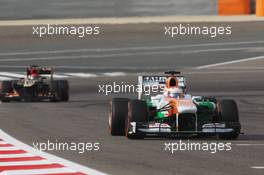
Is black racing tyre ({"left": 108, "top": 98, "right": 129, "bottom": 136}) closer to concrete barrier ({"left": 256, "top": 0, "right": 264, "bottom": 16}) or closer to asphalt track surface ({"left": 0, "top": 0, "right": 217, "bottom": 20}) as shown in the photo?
concrete barrier ({"left": 256, "top": 0, "right": 264, "bottom": 16})

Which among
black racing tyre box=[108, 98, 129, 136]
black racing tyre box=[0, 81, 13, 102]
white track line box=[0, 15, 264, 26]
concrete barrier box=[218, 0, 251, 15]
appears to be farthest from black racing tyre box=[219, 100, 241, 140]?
concrete barrier box=[218, 0, 251, 15]

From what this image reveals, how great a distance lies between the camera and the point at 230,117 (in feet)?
60.4

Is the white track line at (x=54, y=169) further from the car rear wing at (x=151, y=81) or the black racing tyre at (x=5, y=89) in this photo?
the black racing tyre at (x=5, y=89)

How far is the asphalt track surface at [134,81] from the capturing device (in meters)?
15.3

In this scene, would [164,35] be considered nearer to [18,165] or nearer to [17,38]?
[17,38]

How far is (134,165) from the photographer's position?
14.7m

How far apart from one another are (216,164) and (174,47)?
33121 mm

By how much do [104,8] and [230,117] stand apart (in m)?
38.9

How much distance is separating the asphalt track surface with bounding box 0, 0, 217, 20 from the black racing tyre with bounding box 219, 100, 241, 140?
38.3 meters

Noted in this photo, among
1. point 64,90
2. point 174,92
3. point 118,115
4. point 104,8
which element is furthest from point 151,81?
point 104,8

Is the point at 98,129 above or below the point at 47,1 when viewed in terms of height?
below

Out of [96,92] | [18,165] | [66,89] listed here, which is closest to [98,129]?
[18,165]

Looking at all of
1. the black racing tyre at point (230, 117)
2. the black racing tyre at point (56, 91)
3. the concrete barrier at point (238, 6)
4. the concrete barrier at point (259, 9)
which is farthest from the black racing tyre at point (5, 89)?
the concrete barrier at point (238, 6)

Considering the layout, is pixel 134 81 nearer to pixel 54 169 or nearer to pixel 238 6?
pixel 54 169
